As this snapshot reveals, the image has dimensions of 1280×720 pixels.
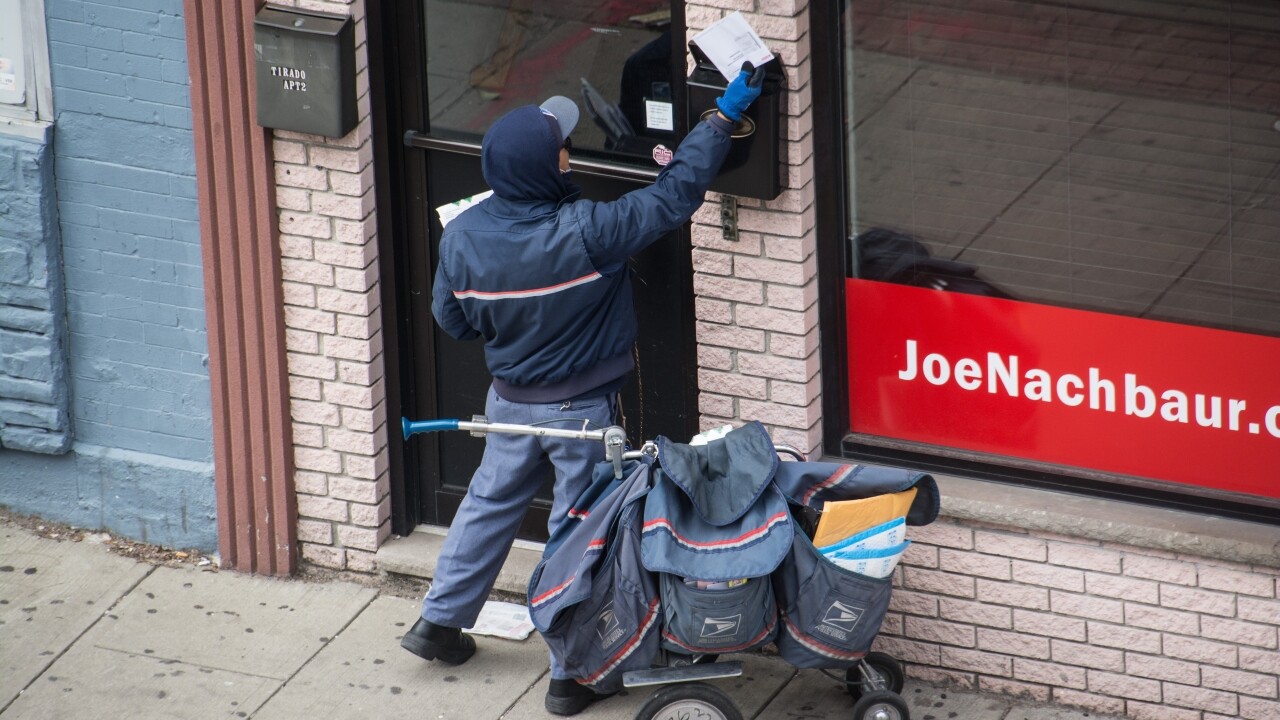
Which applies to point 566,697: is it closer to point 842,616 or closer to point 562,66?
point 842,616

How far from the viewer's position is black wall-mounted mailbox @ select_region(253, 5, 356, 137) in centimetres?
584

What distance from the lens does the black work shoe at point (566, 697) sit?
18.2ft

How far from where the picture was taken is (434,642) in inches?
228

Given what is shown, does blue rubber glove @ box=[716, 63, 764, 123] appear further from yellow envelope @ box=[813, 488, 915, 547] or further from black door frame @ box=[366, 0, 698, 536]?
yellow envelope @ box=[813, 488, 915, 547]

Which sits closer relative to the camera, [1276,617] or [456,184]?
[1276,617]

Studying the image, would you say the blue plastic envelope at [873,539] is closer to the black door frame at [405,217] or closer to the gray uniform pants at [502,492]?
the gray uniform pants at [502,492]

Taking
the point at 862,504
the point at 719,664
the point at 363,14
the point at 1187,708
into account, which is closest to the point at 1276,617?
the point at 1187,708

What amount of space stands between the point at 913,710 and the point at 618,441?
1.36m

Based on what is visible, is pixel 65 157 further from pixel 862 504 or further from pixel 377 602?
pixel 862 504

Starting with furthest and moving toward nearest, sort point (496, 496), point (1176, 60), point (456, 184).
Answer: point (456, 184) < point (496, 496) < point (1176, 60)

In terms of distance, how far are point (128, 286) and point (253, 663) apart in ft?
5.03

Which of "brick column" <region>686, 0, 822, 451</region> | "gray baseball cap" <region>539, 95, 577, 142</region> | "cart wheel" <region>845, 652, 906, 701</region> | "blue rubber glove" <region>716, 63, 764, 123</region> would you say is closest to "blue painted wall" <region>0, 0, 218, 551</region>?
"gray baseball cap" <region>539, 95, 577, 142</region>

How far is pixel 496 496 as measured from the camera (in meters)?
5.64

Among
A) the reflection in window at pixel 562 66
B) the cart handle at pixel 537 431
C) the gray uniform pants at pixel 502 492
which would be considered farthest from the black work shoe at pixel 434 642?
the reflection in window at pixel 562 66
